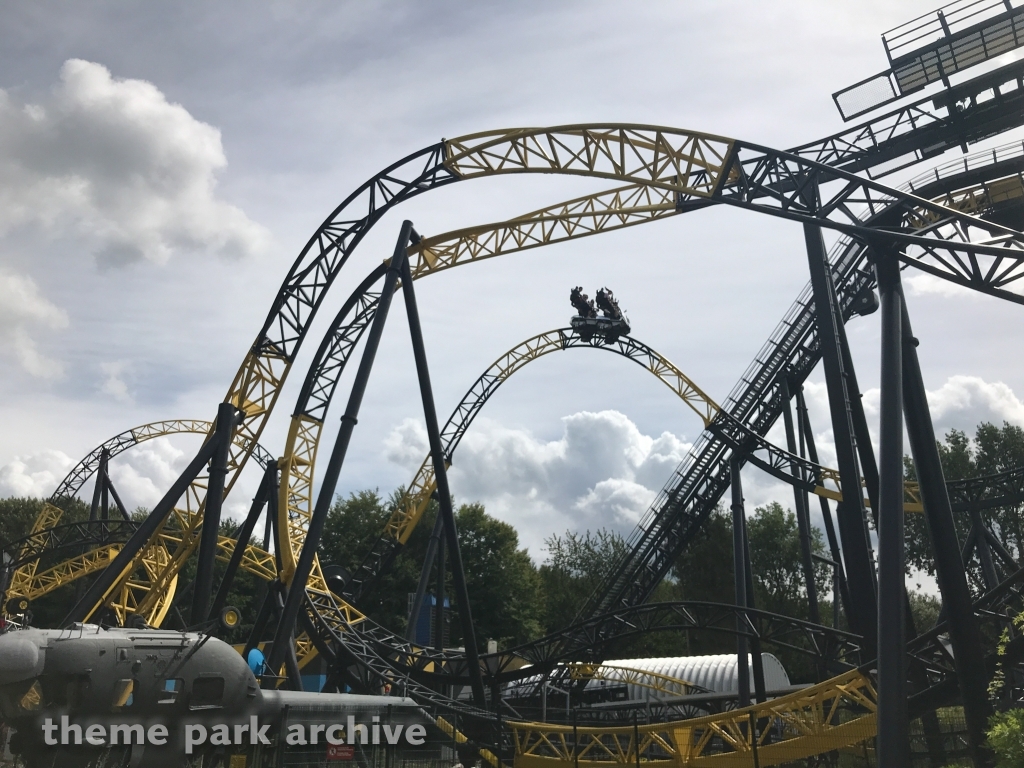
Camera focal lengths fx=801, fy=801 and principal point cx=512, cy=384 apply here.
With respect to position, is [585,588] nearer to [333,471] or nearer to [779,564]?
[779,564]

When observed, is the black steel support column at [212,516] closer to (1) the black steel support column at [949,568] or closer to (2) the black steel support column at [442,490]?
(2) the black steel support column at [442,490]

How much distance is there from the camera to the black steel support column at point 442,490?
15.4 metres

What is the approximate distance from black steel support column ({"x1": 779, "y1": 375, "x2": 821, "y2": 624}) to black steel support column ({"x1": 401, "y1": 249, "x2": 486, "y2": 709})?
936 cm

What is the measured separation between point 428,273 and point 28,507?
3801cm

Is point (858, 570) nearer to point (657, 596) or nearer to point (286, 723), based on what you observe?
point (286, 723)

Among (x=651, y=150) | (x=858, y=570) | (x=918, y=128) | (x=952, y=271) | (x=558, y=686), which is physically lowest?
(x=558, y=686)

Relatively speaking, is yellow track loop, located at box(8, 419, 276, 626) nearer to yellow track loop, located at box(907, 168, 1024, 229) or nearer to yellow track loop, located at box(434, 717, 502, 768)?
yellow track loop, located at box(434, 717, 502, 768)

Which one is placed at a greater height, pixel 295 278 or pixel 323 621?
pixel 295 278

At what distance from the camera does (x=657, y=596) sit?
5309 cm

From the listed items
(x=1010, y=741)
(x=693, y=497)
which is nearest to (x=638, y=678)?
(x=693, y=497)

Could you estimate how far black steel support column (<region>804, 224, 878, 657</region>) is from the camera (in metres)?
12.3

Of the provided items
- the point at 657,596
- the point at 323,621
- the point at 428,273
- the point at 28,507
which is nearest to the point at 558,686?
the point at 323,621

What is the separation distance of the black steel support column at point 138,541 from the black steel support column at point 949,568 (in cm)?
1311

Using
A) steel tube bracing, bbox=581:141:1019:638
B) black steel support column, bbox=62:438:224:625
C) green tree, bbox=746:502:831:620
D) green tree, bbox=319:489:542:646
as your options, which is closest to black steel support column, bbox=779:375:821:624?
steel tube bracing, bbox=581:141:1019:638
